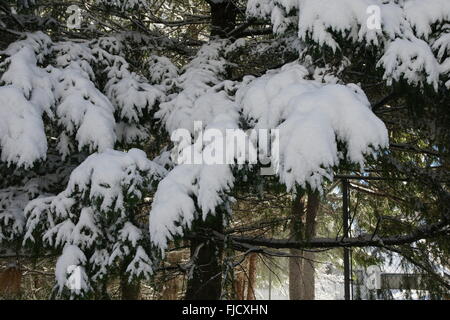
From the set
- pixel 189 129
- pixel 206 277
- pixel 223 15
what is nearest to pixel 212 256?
pixel 206 277

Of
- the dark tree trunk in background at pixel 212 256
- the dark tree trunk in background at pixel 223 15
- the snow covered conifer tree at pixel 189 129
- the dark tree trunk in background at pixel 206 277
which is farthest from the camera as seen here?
the dark tree trunk in background at pixel 223 15

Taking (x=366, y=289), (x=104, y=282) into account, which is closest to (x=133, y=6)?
(x=104, y=282)

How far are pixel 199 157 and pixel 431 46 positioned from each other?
2048 millimetres

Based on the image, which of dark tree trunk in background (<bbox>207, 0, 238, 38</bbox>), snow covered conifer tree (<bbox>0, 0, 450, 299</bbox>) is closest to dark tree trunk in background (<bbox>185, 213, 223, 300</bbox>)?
snow covered conifer tree (<bbox>0, 0, 450, 299</bbox>)

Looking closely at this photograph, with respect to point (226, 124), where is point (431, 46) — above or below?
above

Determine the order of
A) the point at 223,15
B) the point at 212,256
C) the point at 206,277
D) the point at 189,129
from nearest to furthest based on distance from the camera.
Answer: the point at 189,129
the point at 212,256
the point at 206,277
the point at 223,15

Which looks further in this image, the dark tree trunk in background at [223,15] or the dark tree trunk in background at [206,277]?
the dark tree trunk in background at [223,15]

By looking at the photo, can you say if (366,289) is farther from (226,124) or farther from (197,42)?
(197,42)

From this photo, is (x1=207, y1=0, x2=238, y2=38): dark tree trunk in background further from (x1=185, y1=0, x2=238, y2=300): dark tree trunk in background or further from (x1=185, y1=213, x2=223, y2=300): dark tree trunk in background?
(x1=185, y1=213, x2=223, y2=300): dark tree trunk in background

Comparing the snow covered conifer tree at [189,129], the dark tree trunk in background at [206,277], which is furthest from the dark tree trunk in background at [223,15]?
the dark tree trunk in background at [206,277]

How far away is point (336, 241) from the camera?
504 centimetres

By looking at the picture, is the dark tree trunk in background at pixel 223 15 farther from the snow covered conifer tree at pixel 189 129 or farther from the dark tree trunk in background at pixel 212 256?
the snow covered conifer tree at pixel 189 129

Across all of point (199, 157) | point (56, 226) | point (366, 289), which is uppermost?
point (199, 157)

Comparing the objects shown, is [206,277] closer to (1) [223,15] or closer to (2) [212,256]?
(2) [212,256]
